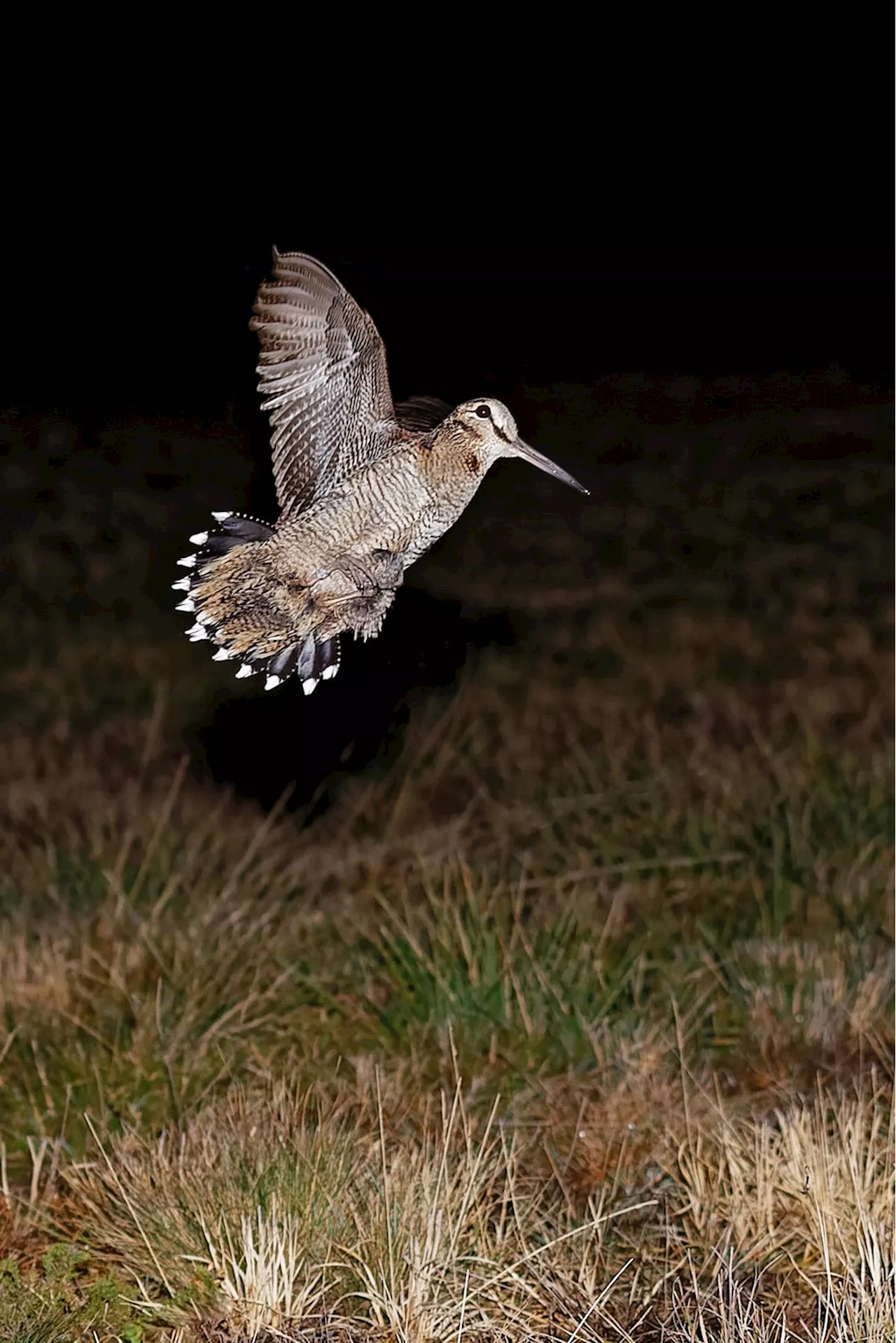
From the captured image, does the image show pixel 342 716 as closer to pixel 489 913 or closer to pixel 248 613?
pixel 489 913

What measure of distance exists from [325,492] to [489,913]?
298cm

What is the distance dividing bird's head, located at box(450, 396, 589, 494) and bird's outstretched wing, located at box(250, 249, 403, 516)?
0.75 ft

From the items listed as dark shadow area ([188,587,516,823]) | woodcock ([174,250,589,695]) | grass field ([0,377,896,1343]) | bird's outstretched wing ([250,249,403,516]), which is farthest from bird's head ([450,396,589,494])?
dark shadow area ([188,587,516,823])

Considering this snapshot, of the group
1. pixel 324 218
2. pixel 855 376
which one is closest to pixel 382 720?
pixel 324 218

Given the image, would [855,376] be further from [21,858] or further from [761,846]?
[21,858]

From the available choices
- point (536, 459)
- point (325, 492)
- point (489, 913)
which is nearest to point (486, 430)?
point (536, 459)

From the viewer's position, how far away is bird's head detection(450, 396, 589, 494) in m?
2.27

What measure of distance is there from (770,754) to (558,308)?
2.30 m

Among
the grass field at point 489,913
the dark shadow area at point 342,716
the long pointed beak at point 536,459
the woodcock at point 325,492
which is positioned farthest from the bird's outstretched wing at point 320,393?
the dark shadow area at point 342,716

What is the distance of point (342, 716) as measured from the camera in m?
6.38

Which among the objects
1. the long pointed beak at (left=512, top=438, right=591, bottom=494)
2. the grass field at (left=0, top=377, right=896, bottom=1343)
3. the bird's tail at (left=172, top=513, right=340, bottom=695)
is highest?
the long pointed beak at (left=512, top=438, right=591, bottom=494)

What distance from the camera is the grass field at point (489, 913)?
12.7 ft

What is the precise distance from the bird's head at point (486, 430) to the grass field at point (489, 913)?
190 cm

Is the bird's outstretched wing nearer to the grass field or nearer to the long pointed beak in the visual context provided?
the long pointed beak
